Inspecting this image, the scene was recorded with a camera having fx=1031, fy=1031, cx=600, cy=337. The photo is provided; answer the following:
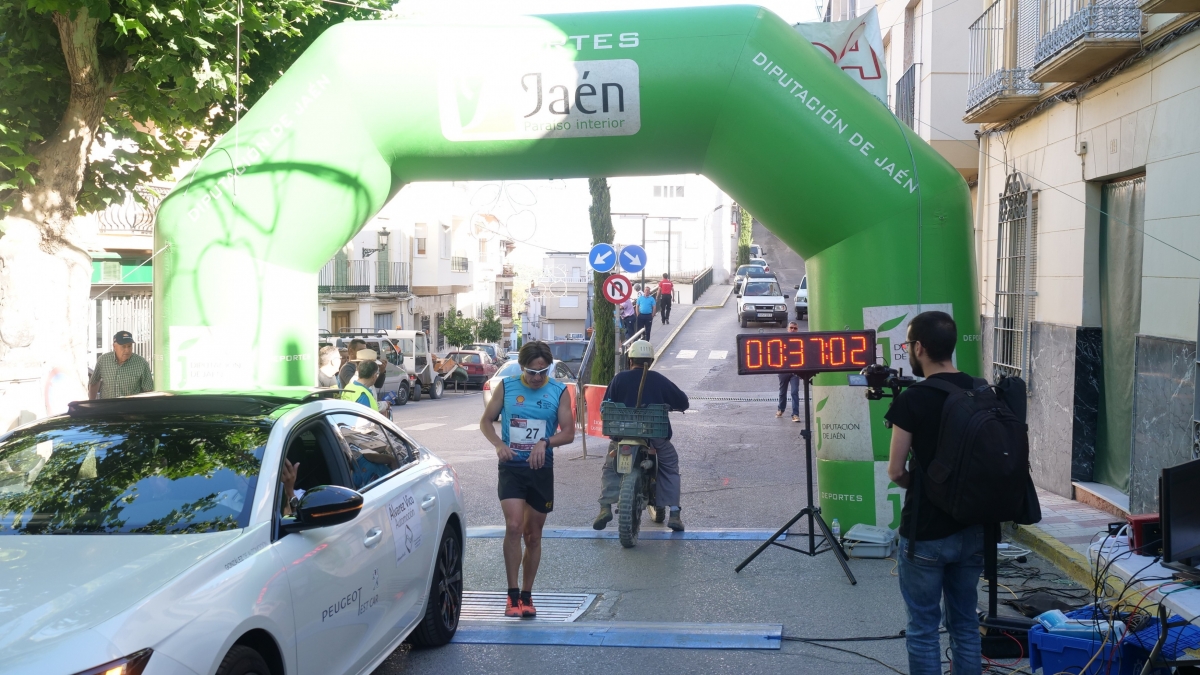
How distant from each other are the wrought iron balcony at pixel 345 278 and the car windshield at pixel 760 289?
1658 cm

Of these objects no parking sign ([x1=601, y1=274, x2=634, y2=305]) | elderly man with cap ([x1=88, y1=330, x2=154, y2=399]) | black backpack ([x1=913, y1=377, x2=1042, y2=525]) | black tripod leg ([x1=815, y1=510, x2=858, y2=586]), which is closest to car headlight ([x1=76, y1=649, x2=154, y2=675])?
black backpack ([x1=913, y1=377, x2=1042, y2=525])

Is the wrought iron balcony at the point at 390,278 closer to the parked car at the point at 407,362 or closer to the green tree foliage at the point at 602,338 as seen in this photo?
the parked car at the point at 407,362

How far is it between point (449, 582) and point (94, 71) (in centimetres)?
644

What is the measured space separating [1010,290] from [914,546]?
9453 mm

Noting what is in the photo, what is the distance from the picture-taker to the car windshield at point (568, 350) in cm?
3219

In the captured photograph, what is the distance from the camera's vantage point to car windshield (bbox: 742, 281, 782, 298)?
35.8 meters

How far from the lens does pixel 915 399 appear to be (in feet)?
14.9

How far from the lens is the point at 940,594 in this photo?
4.59 metres

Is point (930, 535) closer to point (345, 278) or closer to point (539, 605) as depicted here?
point (539, 605)

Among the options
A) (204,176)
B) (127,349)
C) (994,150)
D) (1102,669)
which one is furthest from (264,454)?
(994,150)

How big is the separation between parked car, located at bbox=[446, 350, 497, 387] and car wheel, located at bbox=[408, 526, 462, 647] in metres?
30.7

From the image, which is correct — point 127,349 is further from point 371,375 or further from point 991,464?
point 991,464

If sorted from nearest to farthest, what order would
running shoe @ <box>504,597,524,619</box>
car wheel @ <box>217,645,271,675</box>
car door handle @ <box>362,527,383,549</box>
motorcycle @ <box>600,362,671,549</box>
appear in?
car wheel @ <box>217,645,271,675</box>, car door handle @ <box>362,527,383,549</box>, running shoe @ <box>504,597,524,619</box>, motorcycle @ <box>600,362,671,549</box>

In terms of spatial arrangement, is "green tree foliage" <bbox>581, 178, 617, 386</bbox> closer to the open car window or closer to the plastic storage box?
the open car window
